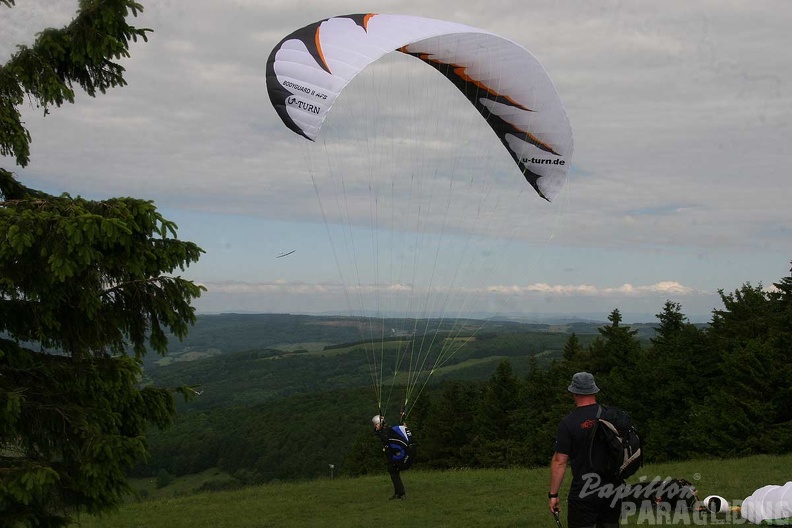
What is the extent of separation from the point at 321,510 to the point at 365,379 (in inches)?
6349

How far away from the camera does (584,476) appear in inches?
222

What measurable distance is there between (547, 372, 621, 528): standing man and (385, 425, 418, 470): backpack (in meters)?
7.75

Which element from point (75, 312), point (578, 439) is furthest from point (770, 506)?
point (75, 312)

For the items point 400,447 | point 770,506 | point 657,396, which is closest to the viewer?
point 770,506

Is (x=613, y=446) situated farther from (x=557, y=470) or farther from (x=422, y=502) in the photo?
(x=422, y=502)

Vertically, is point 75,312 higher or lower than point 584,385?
higher

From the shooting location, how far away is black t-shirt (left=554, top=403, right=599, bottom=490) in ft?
18.5

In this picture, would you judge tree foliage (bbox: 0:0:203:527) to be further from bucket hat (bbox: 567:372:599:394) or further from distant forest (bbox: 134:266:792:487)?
bucket hat (bbox: 567:372:599:394)

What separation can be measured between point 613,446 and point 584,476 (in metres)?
0.36

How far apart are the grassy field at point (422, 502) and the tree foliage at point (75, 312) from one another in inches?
281

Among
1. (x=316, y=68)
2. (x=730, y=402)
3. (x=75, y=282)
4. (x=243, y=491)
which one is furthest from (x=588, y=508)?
(x=730, y=402)

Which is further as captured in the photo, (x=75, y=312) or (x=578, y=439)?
(x=75, y=312)

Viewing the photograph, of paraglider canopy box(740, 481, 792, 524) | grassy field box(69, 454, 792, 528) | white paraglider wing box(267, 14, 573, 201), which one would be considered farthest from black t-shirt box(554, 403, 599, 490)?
white paraglider wing box(267, 14, 573, 201)

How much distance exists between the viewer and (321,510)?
1475 centimetres
